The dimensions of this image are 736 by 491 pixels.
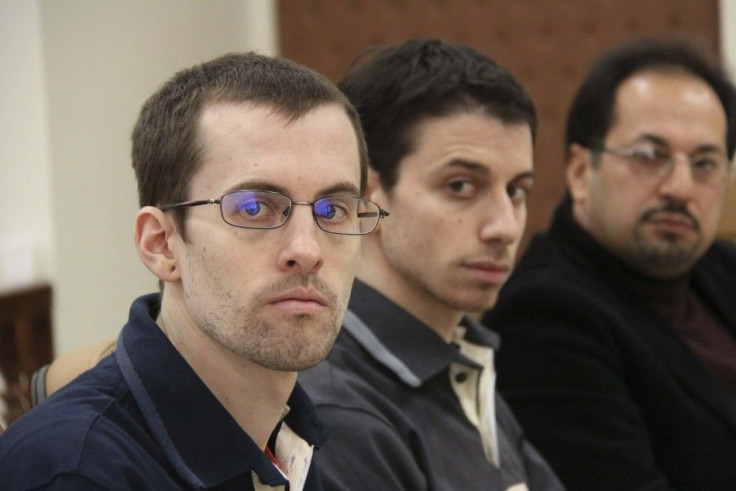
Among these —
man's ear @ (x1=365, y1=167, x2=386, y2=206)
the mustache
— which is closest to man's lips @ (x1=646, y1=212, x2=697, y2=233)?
the mustache

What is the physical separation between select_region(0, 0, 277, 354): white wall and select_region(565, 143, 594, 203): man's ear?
126 centimetres

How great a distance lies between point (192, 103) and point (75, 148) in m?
1.95

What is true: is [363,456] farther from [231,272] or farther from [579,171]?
[579,171]

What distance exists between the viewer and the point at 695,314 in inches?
83.3

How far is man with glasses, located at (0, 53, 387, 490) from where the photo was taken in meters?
0.96

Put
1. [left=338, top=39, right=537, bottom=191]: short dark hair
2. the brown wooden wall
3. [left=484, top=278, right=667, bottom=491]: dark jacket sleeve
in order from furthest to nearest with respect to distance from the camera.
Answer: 1. the brown wooden wall
2. [left=484, top=278, right=667, bottom=491]: dark jacket sleeve
3. [left=338, top=39, right=537, bottom=191]: short dark hair

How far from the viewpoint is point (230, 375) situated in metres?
1.04

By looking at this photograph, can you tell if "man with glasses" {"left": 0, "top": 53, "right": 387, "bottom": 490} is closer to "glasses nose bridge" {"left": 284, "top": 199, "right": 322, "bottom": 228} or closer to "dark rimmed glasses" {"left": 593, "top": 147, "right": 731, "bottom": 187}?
"glasses nose bridge" {"left": 284, "top": 199, "right": 322, "bottom": 228}

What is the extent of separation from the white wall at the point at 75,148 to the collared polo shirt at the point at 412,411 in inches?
57.2

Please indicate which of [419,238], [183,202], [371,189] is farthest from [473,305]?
[183,202]

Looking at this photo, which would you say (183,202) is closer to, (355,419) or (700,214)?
(355,419)

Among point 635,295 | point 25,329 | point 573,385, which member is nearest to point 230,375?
point 573,385

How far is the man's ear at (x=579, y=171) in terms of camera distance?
6.95 feet

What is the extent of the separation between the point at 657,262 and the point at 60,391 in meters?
1.41
